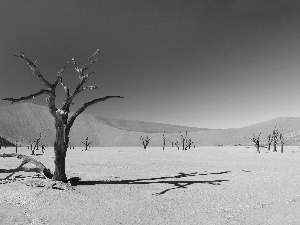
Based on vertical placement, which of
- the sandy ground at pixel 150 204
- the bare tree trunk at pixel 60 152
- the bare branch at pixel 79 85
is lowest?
the sandy ground at pixel 150 204

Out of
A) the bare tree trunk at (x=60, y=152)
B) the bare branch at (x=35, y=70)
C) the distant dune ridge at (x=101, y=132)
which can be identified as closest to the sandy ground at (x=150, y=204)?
the bare tree trunk at (x=60, y=152)

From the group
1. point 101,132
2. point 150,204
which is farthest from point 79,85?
point 101,132

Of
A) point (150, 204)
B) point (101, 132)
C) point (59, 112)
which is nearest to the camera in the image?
point (150, 204)

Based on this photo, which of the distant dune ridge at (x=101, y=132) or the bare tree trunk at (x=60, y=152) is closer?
the bare tree trunk at (x=60, y=152)

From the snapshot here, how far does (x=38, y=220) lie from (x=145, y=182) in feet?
21.9

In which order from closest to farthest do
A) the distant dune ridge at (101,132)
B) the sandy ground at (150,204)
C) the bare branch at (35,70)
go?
the sandy ground at (150,204), the bare branch at (35,70), the distant dune ridge at (101,132)

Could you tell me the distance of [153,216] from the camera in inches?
293

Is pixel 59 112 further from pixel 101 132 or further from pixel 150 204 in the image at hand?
pixel 101 132

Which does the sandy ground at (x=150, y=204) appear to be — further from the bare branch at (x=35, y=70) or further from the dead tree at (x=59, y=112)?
the bare branch at (x=35, y=70)

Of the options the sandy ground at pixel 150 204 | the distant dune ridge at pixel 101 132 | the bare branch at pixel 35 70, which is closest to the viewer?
the sandy ground at pixel 150 204

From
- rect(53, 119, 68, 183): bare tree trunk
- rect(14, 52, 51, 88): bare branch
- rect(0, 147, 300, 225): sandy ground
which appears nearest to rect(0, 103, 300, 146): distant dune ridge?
rect(0, 147, 300, 225): sandy ground

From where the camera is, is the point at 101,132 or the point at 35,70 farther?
the point at 101,132

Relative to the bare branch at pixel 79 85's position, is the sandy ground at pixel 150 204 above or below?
below

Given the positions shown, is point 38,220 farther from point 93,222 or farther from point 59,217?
point 93,222
